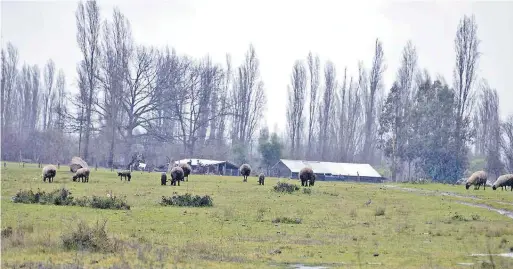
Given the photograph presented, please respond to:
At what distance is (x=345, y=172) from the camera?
113250 millimetres

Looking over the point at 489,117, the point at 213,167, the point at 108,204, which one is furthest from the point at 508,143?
the point at 108,204

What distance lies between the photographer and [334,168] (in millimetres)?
Answer: 114125

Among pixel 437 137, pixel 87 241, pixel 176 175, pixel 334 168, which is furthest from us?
pixel 334 168

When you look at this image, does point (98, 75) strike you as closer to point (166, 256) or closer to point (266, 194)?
point (266, 194)

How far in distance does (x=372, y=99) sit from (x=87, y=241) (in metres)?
101

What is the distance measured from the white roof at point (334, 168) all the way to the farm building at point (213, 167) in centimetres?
915

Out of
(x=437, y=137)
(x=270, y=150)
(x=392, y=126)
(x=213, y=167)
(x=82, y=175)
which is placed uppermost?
(x=392, y=126)

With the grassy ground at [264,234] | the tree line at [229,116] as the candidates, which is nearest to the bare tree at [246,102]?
the tree line at [229,116]

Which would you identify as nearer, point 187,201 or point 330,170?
point 187,201

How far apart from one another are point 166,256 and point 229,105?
104 meters

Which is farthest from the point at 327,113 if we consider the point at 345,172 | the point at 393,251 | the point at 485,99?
the point at 393,251

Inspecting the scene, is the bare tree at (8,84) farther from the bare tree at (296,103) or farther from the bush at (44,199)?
the bush at (44,199)

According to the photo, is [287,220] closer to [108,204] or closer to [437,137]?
[108,204]

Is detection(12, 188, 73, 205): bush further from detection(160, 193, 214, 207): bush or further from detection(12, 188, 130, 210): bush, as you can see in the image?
detection(160, 193, 214, 207): bush
